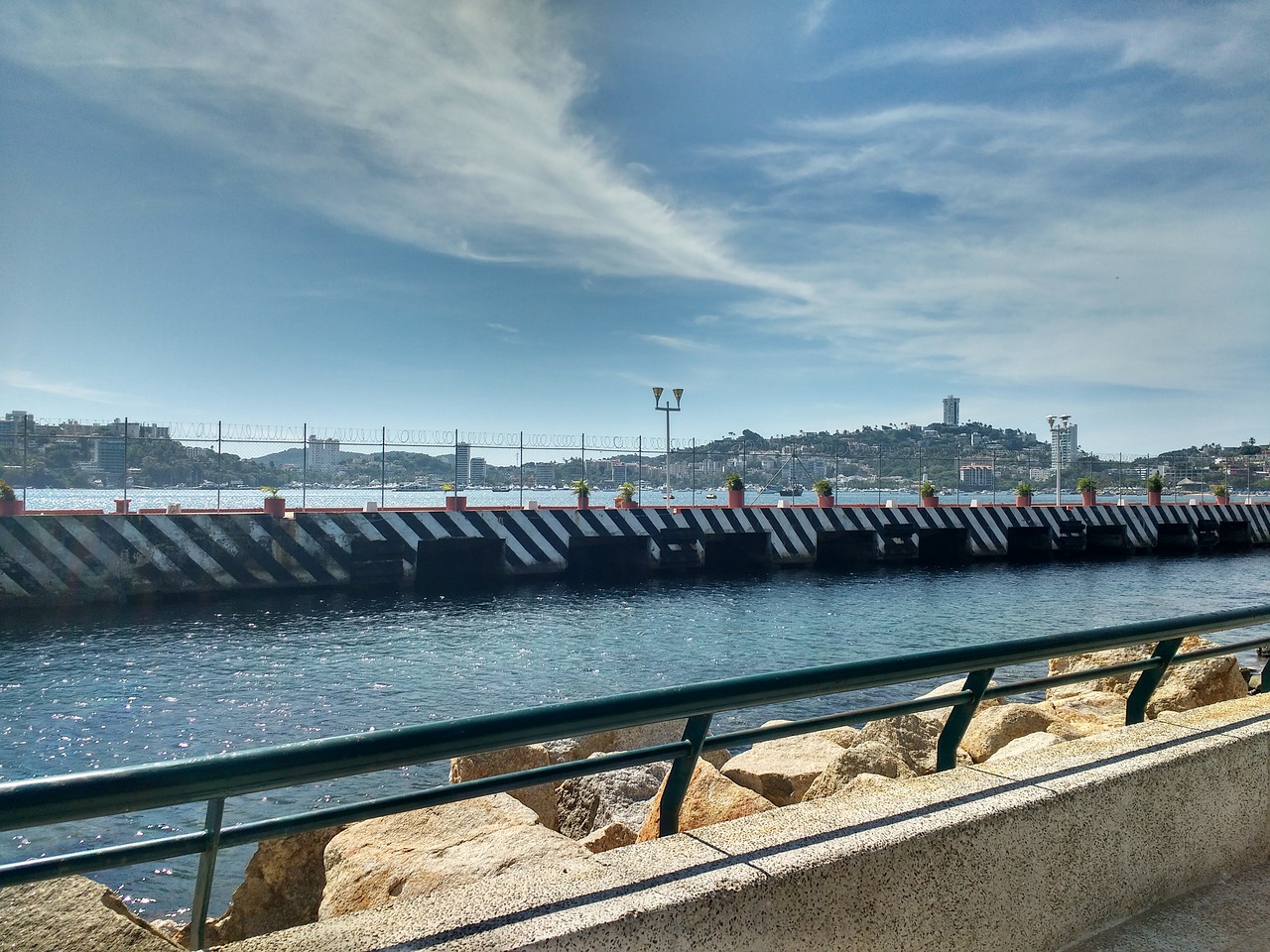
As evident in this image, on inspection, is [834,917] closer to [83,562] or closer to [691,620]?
[691,620]

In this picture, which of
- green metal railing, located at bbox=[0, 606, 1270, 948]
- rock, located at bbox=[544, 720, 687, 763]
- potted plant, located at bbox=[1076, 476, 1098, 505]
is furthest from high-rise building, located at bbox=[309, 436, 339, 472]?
potted plant, located at bbox=[1076, 476, 1098, 505]

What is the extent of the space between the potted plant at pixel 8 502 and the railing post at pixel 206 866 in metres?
21.5

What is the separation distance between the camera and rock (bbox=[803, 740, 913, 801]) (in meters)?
5.40

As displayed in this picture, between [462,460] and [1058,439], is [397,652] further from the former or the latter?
[1058,439]

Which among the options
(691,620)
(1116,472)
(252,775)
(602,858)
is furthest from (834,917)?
(1116,472)

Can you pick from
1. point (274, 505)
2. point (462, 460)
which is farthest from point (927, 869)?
point (462, 460)

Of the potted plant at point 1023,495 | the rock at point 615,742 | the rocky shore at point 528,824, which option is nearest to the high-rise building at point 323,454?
the rock at point 615,742

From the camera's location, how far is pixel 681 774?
268 cm

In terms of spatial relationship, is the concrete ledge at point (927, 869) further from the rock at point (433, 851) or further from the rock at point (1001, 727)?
the rock at point (1001, 727)

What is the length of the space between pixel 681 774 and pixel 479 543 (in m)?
22.1

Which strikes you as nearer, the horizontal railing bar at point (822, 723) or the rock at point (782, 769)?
the horizontal railing bar at point (822, 723)

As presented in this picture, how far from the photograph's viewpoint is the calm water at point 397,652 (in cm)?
857

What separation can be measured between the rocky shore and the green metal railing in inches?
11.8

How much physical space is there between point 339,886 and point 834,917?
8.86ft
